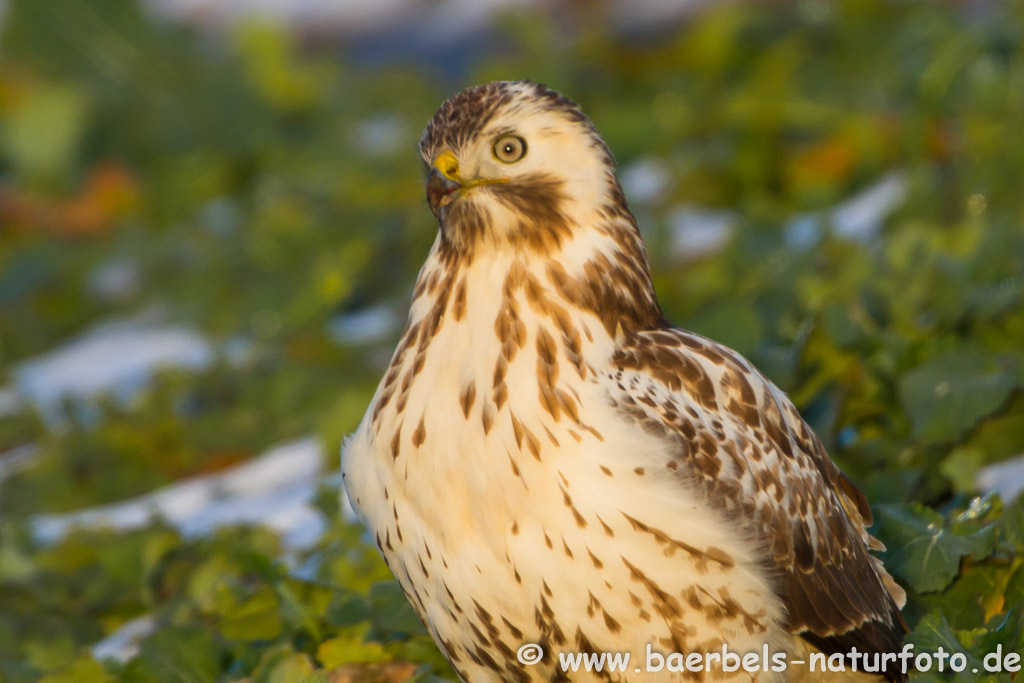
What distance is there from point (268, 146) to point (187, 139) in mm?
738

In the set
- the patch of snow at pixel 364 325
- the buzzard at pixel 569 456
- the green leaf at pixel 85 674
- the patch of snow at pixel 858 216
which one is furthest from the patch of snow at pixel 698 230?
the green leaf at pixel 85 674

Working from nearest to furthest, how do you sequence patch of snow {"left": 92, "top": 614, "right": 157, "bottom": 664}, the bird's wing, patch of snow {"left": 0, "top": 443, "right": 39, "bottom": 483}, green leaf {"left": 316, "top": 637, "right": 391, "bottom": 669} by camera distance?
the bird's wing < green leaf {"left": 316, "top": 637, "right": 391, "bottom": 669} < patch of snow {"left": 92, "top": 614, "right": 157, "bottom": 664} < patch of snow {"left": 0, "top": 443, "right": 39, "bottom": 483}

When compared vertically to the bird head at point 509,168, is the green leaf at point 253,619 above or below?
below

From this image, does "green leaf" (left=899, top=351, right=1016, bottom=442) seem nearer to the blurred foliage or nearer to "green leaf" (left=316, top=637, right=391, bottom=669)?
the blurred foliage

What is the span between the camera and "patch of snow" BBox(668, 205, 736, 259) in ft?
22.6

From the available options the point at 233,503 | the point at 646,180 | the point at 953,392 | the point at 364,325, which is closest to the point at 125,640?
the point at 233,503

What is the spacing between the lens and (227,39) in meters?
12.3

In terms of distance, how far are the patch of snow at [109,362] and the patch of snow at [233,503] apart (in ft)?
3.98

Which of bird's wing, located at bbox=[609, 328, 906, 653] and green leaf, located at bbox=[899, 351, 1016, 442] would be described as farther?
green leaf, located at bbox=[899, 351, 1016, 442]

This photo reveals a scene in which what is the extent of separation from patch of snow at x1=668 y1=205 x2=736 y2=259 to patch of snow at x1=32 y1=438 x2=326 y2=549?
221 cm

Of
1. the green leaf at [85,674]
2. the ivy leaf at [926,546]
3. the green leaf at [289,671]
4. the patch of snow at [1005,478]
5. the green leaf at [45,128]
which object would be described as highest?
the green leaf at [45,128]

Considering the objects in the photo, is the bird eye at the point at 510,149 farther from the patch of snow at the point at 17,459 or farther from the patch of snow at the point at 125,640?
the patch of snow at the point at 17,459

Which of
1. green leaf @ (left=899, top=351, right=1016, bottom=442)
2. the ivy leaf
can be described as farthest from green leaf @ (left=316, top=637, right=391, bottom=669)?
green leaf @ (left=899, top=351, right=1016, bottom=442)

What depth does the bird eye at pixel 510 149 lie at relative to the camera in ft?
10.3
